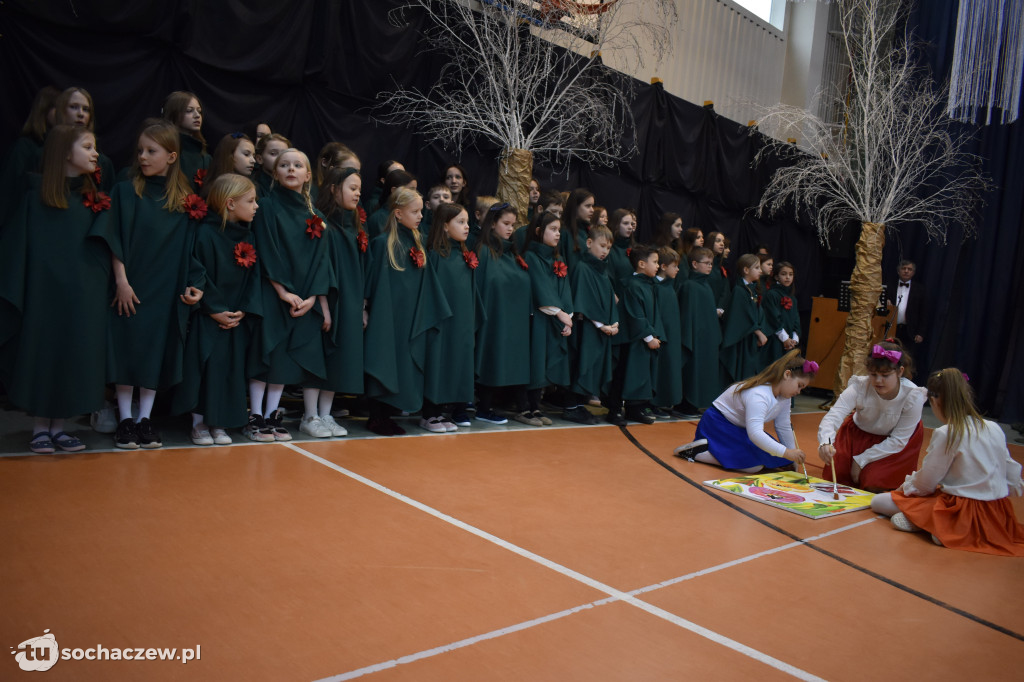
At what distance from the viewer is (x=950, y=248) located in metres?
9.79

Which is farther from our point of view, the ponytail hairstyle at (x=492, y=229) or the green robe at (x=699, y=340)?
the green robe at (x=699, y=340)

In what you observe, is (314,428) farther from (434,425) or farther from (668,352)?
(668,352)

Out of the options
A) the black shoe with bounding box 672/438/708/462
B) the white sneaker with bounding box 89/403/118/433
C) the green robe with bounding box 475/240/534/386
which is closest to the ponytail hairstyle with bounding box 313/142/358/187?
the green robe with bounding box 475/240/534/386

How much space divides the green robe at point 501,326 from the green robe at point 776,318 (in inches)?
121

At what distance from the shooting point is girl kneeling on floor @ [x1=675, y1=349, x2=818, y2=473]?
15.2ft

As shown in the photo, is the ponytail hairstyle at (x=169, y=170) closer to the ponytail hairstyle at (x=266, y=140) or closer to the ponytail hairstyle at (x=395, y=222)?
the ponytail hairstyle at (x=266, y=140)

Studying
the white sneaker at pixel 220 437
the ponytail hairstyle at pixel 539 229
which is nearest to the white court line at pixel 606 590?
the white sneaker at pixel 220 437

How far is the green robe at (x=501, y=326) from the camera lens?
18.2 feet

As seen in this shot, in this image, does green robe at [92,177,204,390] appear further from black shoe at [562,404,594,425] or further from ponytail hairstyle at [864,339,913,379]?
ponytail hairstyle at [864,339,913,379]

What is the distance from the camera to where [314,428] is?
4.67 meters

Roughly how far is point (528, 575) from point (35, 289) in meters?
2.58

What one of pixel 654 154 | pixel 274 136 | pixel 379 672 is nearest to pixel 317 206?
pixel 274 136

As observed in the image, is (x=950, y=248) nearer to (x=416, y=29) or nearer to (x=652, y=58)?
(x=652, y=58)

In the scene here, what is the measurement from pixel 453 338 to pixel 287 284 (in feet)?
3.97
